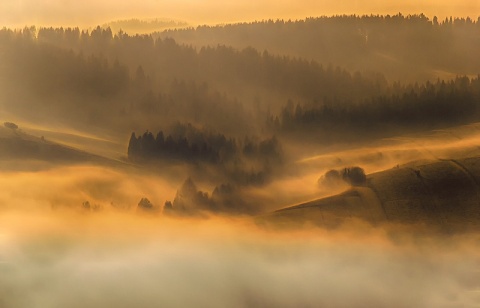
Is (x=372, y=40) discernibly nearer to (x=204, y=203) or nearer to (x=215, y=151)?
(x=215, y=151)

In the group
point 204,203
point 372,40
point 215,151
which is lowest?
point 204,203

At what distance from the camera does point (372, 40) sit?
445 cm

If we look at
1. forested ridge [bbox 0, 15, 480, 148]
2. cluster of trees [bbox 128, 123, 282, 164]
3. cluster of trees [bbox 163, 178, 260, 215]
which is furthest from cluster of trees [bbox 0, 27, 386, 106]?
cluster of trees [bbox 163, 178, 260, 215]

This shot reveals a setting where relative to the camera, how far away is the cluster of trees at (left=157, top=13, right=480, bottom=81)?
14.5 ft

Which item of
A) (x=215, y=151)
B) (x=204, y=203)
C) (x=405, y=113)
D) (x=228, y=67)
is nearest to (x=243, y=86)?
(x=228, y=67)

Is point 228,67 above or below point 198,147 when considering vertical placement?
above

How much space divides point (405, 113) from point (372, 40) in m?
0.47

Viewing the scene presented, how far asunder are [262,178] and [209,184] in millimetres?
309

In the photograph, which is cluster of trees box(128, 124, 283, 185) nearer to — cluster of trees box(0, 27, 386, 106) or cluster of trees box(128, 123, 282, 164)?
cluster of trees box(128, 123, 282, 164)

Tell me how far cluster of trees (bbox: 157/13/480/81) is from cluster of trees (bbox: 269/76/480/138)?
0.09 metres

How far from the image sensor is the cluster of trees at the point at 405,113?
4.39 meters

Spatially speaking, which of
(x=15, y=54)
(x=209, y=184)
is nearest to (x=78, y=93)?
(x=15, y=54)

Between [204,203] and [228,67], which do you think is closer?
[204,203]

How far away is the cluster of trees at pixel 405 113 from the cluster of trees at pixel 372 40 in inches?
3.6
